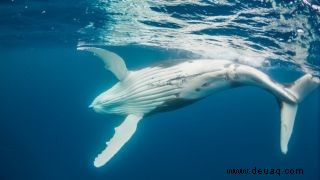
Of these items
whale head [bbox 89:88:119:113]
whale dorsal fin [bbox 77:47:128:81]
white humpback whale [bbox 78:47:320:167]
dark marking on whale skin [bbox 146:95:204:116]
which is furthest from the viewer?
whale head [bbox 89:88:119:113]

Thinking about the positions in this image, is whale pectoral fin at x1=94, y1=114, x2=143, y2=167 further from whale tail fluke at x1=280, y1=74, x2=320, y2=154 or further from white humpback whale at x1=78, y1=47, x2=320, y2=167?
whale tail fluke at x1=280, y1=74, x2=320, y2=154

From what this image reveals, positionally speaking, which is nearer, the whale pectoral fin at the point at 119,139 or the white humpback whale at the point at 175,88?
the white humpback whale at the point at 175,88

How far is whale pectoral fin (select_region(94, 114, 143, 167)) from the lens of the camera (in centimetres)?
563

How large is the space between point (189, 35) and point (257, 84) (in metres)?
12.1

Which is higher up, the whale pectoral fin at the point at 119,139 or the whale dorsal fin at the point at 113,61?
the whale dorsal fin at the point at 113,61

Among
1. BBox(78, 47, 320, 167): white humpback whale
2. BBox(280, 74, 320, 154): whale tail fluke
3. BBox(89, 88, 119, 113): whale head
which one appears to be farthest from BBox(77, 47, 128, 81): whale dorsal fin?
BBox(280, 74, 320, 154): whale tail fluke

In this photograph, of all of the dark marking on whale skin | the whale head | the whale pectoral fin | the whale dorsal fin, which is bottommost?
the whale pectoral fin

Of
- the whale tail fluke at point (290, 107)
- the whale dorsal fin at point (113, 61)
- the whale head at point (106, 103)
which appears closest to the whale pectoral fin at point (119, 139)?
the whale head at point (106, 103)

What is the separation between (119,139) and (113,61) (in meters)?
1.41

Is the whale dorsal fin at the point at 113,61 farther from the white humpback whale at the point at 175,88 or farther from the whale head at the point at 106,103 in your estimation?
the whale head at the point at 106,103

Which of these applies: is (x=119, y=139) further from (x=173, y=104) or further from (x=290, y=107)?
(x=290, y=107)

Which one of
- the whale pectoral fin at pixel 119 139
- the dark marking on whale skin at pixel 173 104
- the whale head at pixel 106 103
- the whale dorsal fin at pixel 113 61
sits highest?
the whale dorsal fin at pixel 113 61

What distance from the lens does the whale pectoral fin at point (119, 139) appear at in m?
5.63

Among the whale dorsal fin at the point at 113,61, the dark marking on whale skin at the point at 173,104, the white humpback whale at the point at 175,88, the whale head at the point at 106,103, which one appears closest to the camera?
the white humpback whale at the point at 175,88
